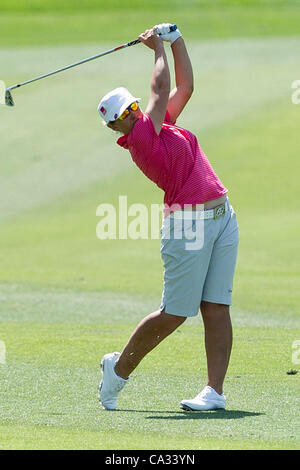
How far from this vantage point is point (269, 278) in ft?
Answer: 41.9

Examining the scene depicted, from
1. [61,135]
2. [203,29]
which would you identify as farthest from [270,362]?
[203,29]

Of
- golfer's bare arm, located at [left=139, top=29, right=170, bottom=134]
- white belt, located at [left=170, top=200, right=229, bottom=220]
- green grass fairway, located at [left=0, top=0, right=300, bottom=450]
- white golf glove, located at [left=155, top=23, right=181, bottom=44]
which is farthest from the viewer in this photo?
white golf glove, located at [left=155, top=23, right=181, bottom=44]

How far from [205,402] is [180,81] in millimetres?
1997

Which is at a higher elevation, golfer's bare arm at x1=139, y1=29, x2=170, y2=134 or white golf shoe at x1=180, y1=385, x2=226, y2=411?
golfer's bare arm at x1=139, y1=29, x2=170, y2=134

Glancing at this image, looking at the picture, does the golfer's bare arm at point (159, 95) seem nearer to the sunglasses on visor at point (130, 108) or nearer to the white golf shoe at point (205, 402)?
the sunglasses on visor at point (130, 108)

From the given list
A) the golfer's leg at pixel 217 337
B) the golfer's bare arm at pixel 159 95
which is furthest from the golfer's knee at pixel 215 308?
the golfer's bare arm at pixel 159 95

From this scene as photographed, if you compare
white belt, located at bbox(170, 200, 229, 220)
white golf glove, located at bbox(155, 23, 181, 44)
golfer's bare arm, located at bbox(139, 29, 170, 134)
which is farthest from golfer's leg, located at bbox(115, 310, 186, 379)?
white golf glove, located at bbox(155, 23, 181, 44)

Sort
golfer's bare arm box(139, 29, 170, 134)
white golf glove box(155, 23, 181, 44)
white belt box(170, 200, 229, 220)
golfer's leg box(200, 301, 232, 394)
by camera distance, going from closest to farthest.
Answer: golfer's bare arm box(139, 29, 170, 134) < white belt box(170, 200, 229, 220) < golfer's leg box(200, 301, 232, 394) < white golf glove box(155, 23, 181, 44)

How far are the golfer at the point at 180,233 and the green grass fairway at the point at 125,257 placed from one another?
0.81 ft

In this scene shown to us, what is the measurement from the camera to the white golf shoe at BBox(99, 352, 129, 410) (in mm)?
6398

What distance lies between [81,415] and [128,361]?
585mm

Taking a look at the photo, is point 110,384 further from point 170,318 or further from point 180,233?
point 180,233

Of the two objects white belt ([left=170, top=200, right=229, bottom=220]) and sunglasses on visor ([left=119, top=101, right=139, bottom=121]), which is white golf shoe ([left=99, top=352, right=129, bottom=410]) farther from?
sunglasses on visor ([left=119, top=101, right=139, bottom=121])

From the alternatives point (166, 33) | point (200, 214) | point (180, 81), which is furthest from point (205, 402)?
point (166, 33)
